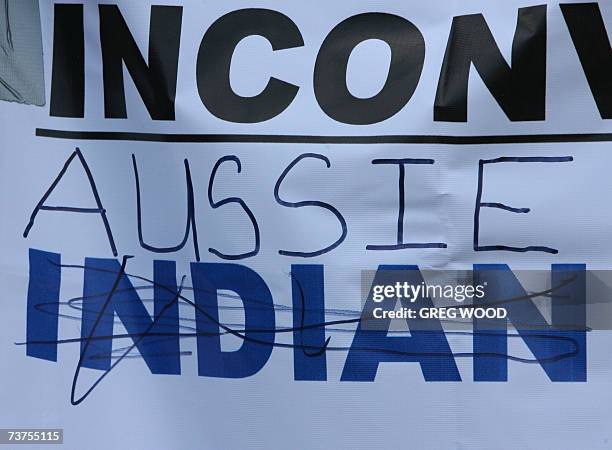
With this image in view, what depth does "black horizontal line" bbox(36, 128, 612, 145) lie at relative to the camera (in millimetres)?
1670

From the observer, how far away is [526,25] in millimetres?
1661

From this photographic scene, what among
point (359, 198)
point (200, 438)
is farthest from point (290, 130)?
point (200, 438)

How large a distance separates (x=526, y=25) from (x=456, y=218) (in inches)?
16.0

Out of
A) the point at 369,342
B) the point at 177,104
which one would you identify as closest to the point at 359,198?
the point at 369,342

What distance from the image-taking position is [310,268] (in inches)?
67.1

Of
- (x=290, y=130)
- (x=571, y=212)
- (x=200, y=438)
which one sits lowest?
(x=200, y=438)

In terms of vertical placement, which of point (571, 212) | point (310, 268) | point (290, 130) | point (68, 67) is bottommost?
point (310, 268)

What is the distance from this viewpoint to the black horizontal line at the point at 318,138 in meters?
1.67

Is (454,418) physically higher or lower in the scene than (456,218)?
lower

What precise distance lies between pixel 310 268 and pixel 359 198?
0.17 meters

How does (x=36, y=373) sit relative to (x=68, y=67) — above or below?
below

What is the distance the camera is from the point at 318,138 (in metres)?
1.70

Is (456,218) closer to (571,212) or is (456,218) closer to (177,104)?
(571,212)

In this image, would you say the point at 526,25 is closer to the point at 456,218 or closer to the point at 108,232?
the point at 456,218
